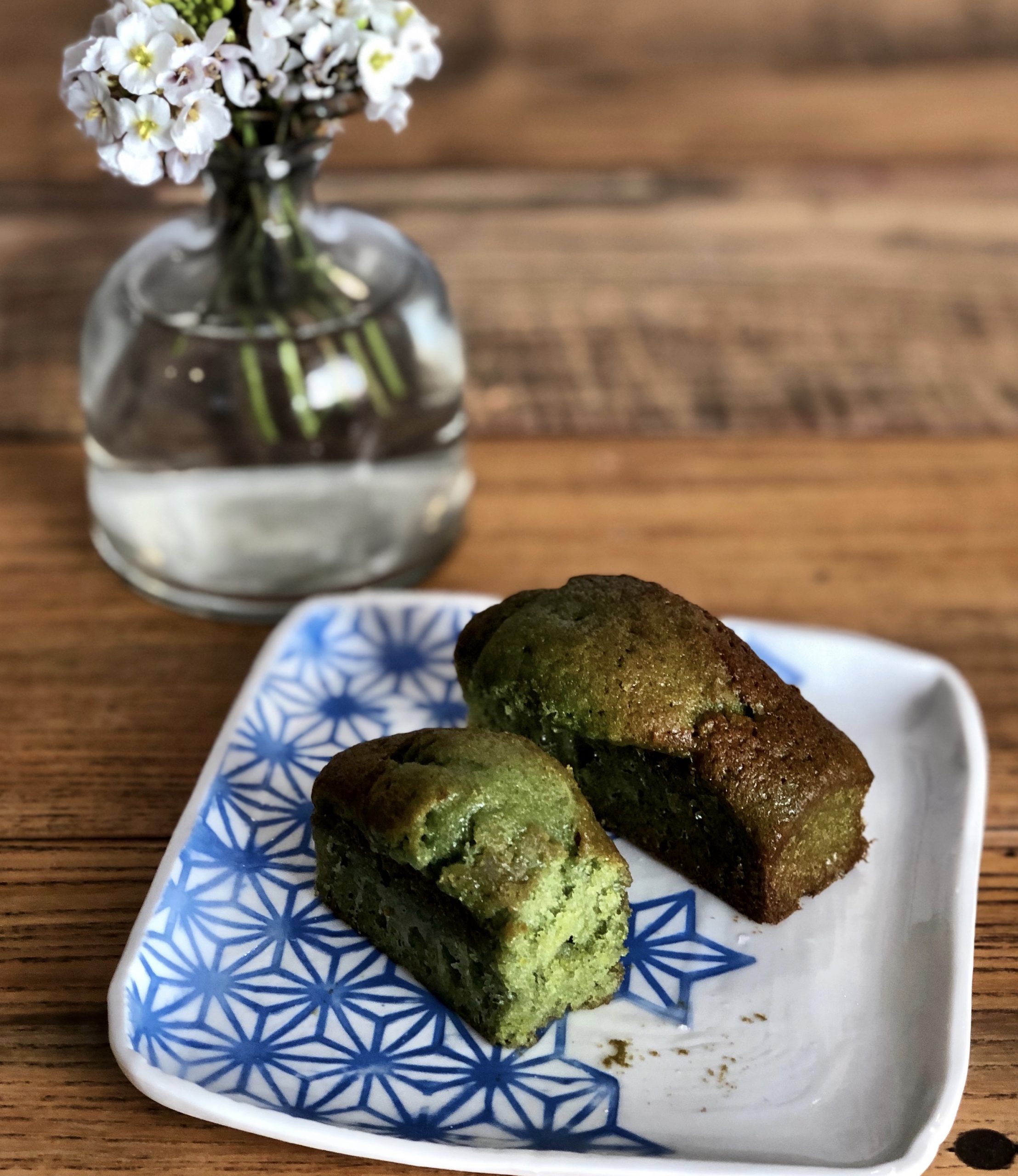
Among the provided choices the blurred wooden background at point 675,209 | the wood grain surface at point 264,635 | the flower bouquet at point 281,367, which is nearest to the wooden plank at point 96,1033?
the wood grain surface at point 264,635

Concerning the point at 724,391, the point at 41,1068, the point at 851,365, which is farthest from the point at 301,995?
the point at 851,365

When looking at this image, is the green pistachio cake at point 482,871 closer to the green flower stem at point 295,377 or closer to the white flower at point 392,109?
the green flower stem at point 295,377

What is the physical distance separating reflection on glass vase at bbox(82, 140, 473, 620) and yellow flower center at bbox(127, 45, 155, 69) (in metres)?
0.21

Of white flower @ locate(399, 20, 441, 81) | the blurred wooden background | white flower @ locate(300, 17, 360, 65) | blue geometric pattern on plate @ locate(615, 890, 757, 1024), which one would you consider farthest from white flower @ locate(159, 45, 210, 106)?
the blurred wooden background

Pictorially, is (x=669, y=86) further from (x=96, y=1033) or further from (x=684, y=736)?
(x=96, y=1033)

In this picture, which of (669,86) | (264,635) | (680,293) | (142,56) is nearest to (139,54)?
(142,56)

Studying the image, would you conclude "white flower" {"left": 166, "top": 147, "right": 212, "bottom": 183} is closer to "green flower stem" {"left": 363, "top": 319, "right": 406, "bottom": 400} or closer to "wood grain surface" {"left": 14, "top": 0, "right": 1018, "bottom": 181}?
"green flower stem" {"left": 363, "top": 319, "right": 406, "bottom": 400}

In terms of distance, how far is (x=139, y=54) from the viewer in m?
1.32

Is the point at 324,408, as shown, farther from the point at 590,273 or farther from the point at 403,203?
the point at 403,203

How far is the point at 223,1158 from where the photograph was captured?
3.73ft

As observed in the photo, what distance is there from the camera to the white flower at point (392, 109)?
1.47 m

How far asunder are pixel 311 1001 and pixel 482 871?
21 centimetres

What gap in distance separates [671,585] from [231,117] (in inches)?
33.0

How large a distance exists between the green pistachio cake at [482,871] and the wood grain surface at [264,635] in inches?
6.9
